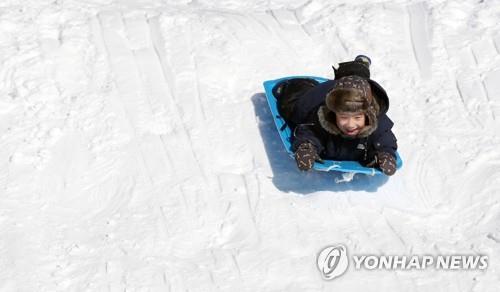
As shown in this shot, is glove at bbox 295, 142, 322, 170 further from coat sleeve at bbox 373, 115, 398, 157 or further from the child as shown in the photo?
coat sleeve at bbox 373, 115, 398, 157

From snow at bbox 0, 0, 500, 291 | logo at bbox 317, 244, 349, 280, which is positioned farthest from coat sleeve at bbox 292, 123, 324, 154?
logo at bbox 317, 244, 349, 280

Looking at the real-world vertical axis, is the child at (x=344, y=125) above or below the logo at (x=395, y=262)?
above

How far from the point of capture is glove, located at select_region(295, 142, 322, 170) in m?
3.81

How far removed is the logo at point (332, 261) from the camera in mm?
3500

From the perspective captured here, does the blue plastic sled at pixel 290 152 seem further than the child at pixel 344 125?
Yes

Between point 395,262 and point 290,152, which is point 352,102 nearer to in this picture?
point 290,152

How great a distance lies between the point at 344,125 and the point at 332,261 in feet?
2.36

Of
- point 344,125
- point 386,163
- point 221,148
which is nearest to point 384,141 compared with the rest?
point 386,163

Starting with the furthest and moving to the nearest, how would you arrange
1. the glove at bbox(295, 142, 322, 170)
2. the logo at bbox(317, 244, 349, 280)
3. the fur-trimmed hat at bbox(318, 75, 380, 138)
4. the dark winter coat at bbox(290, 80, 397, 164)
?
the dark winter coat at bbox(290, 80, 397, 164)
the glove at bbox(295, 142, 322, 170)
the fur-trimmed hat at bbox(318, 75, 380, 138)
the logo at bbox(317, 244, 349, 280)

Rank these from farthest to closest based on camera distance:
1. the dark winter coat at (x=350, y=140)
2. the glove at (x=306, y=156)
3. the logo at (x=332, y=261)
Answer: the dark winter coat at (x=350, y=140)
the glove at (x=306, y=156)
the logo at (x=332, y=261)

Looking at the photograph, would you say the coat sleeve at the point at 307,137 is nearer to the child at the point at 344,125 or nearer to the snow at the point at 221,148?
the child at the point at 344,125

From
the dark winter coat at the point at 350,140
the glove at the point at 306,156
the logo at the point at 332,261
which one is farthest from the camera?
the dark winter coat at the point at 350,140

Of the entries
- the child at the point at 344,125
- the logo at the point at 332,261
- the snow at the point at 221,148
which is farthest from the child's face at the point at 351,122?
A: the logo at the point at 332,261

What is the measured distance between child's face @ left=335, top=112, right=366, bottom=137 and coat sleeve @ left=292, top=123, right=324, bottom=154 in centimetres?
18
